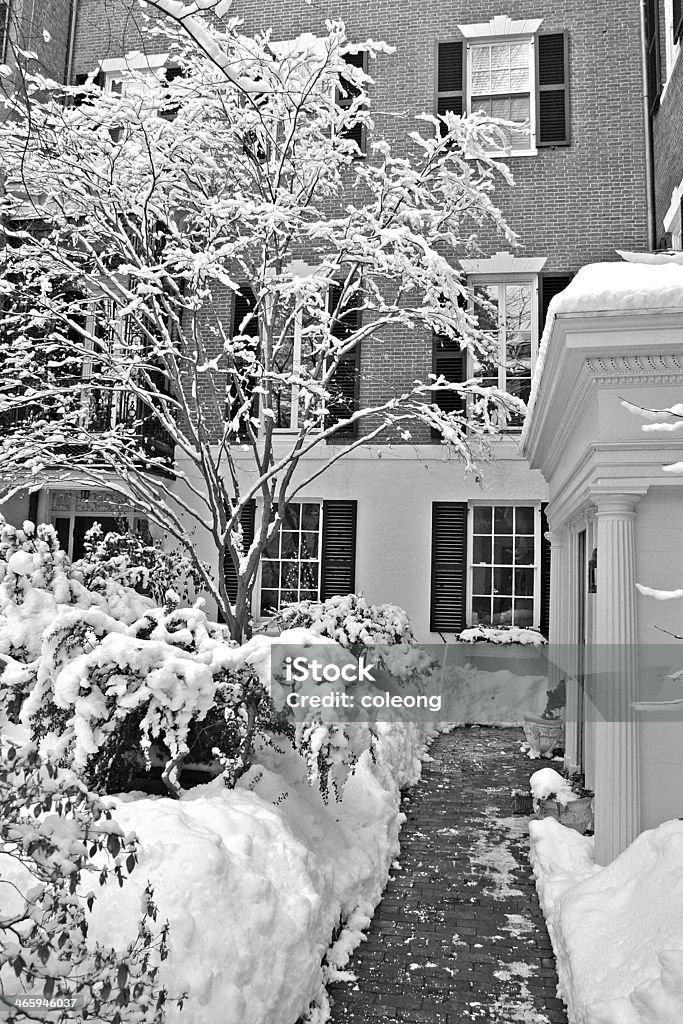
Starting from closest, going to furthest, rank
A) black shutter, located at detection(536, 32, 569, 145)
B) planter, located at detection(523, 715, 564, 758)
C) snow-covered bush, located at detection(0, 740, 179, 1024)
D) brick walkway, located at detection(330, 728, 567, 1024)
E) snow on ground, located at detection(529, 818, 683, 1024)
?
snow-covered bush, located at detection(0, 740, 179, 1024) → snow on ground, located at detection(529, 818, 683, 1024) → brick walkway, located at detection(330, 728, 567, 1024) → planter, located at detection(523, 715, 564, 758) → black shutter, located at detection(536, 32, 569, 145)

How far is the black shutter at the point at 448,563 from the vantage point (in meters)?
12.6

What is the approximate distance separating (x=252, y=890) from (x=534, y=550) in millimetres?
9509

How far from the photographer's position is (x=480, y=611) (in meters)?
12.6

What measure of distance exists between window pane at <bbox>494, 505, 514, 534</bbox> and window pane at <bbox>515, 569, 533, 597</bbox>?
2.24 ft

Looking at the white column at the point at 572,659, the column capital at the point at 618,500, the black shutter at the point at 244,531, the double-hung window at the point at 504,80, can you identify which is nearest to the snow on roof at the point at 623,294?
the column capital at the point at 618,500

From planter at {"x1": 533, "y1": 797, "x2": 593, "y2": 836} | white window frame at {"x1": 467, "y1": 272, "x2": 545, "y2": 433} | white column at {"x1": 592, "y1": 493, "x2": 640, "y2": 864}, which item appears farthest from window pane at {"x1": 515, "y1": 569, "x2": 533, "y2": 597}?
white column at {"x1": 592, "y1": 493, "x2": 640, "y2": 864}

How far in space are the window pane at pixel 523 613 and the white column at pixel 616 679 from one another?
23.2 feet

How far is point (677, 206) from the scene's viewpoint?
1064cm

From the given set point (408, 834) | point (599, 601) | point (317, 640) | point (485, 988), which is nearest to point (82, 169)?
point (317, 640)

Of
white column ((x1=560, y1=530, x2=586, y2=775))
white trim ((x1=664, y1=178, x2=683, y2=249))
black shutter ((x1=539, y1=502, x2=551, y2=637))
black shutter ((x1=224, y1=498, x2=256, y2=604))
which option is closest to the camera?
white column ((x1=560, y1=530, x2=586, y2=775))

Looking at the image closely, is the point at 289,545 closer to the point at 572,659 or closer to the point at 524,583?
the point at 524,583

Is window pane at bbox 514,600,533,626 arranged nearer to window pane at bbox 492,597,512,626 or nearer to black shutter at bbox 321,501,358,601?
window pane at bbox 492,597,512,626

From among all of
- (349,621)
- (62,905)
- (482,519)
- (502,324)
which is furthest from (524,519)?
(62,905)

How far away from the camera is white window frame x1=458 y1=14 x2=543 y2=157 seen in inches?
509
